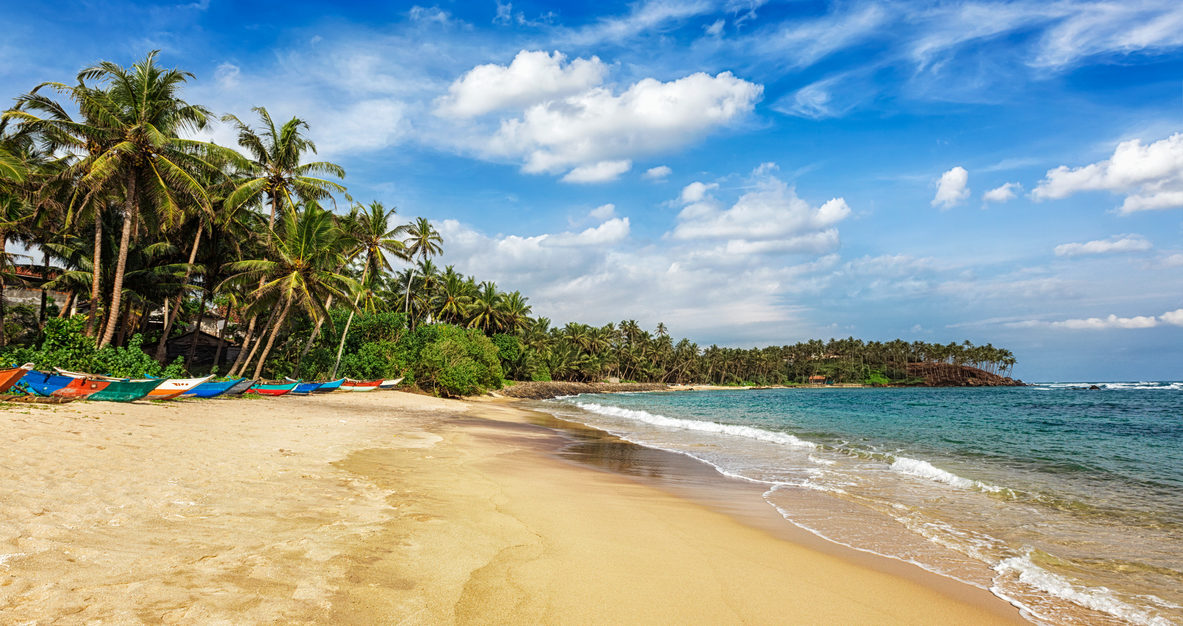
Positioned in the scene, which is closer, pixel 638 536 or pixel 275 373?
pixel 638 536

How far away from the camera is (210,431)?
11.1m

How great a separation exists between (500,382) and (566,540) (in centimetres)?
4221

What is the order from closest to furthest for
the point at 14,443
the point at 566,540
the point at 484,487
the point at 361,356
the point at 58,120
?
the point at 566,540
the point at 14,443
the point at 484,487
the point at 58,120
the point at 361,356

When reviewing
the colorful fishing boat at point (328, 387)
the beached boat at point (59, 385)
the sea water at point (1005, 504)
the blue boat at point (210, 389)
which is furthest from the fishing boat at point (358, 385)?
the sea water at point (1005, 504)

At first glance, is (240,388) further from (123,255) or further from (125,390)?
(125,390)

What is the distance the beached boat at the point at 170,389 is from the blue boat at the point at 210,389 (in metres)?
0.53

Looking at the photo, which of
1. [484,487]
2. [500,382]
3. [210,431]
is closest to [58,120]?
[210,431]

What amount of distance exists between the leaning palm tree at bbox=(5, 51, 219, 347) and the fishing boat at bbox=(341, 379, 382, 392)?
1182 centimetres

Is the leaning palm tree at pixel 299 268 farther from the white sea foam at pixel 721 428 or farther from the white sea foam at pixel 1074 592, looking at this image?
the white sea foam at pixel 1074 592

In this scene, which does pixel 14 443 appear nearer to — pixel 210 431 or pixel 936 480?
pixel 210 431

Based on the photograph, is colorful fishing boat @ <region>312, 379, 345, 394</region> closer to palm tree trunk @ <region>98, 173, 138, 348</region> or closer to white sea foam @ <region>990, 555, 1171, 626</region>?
palm tree trunk @ <region>98, 173, 138, 348</region>

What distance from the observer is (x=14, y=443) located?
23.8 ft

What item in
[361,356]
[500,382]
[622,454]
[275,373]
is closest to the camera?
[622,454]

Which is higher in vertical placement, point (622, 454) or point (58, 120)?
point (58, 120)
